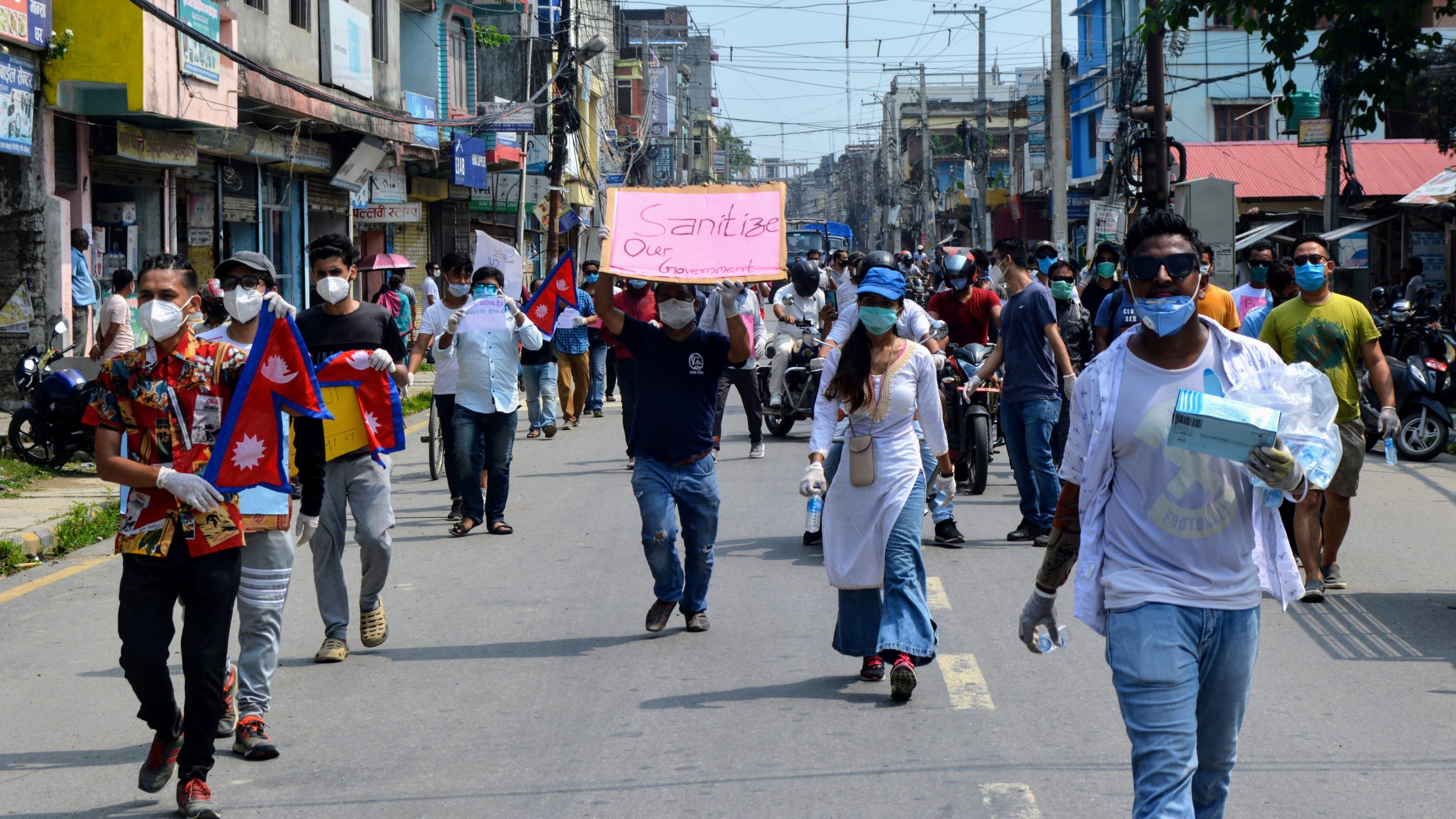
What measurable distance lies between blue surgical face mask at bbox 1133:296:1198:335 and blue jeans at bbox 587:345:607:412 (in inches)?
632

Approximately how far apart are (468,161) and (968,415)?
67.9 ft

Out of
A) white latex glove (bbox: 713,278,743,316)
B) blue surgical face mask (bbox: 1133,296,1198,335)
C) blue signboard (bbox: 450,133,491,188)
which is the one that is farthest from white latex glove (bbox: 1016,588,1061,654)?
blue signboard (bbox: 450,133,491,188)

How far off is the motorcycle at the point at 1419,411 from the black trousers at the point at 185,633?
12135mm

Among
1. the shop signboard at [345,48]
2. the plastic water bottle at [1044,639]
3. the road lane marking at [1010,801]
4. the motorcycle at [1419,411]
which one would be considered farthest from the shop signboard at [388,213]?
the plastic water bottle at [1044,639]

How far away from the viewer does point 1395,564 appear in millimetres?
8977

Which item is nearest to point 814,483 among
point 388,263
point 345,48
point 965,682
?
point 965,682

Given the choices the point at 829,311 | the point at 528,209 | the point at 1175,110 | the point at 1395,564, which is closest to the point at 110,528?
the point at 829,311

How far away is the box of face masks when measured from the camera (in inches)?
127

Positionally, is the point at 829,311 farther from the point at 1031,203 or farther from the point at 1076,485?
the point at 1031,203

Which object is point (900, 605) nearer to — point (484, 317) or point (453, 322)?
point (453, 322)

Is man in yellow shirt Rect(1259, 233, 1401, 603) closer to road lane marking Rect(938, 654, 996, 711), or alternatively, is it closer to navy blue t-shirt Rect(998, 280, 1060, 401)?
navy blue t-shirt Rect(998, 280, 1060, 401)

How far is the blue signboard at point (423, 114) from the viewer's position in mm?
27797

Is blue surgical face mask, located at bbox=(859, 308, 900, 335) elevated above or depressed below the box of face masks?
above

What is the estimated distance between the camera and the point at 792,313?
Answer: 1647 centimetres
